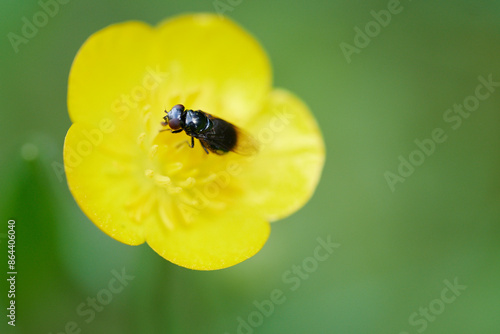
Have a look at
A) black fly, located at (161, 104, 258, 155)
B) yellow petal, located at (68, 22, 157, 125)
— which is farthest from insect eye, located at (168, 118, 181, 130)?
yellow petal, located at (68, 22, 157, 125)

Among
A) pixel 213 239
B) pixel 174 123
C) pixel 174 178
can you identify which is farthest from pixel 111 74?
pixel 213 239

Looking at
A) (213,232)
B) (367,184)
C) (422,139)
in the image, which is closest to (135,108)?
(213,232)

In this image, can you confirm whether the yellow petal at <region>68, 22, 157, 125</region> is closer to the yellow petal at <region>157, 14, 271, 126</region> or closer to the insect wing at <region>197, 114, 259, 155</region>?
the yellow petal at <region>157, 14, 271, 126</region>

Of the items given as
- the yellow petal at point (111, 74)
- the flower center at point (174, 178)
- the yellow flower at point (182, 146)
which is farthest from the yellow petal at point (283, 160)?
the yellow petal at point (111, 74)

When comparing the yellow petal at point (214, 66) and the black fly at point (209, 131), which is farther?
the yellow petal at point (214, 66)

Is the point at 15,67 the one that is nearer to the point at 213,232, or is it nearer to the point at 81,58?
the point at 81,58

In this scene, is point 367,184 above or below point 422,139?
below

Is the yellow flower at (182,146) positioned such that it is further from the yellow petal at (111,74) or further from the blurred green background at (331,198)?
the blurred green background at (331,198)
